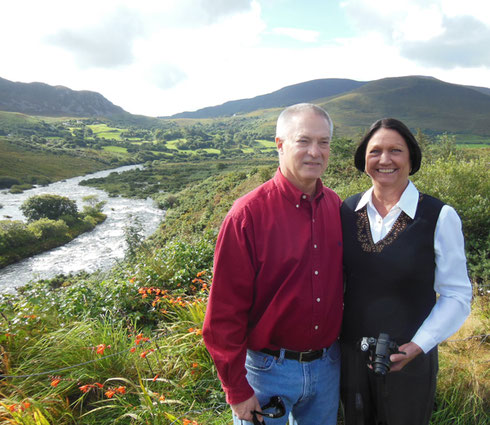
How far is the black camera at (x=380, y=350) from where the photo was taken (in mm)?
1494

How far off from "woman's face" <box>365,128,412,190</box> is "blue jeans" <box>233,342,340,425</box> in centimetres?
105

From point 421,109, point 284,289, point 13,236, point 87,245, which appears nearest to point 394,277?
point 284,289

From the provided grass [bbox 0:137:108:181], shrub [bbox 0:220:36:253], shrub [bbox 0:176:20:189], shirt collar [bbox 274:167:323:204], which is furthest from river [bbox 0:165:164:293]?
shirt collar [bbox 274:167:323:204]

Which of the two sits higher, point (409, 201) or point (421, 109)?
point (421, 109)

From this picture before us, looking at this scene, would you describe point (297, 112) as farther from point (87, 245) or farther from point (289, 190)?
point (87, 245)

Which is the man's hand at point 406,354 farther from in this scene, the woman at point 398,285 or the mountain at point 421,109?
the mountain at point 421,109

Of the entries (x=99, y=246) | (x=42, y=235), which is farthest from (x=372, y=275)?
(x=42, y=235)

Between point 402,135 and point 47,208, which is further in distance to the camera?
point 47,208

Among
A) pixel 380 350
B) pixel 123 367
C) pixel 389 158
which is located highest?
pixel 389 158

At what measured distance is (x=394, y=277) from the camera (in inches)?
62.3

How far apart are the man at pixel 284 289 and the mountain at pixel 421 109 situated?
134416mm

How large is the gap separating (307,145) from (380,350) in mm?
1106

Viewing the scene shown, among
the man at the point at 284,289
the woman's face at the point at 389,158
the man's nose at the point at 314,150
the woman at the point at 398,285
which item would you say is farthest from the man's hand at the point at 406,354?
the man's nose at the point at 314,150

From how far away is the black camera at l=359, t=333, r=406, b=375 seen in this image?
1494 mm
